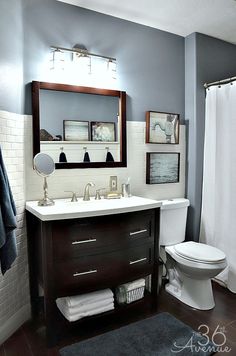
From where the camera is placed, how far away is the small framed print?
209 cm

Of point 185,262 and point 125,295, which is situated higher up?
point 185,262

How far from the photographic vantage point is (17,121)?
1.83 m

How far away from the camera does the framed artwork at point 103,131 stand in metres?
2.21

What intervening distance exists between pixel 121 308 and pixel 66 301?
0.41 metres

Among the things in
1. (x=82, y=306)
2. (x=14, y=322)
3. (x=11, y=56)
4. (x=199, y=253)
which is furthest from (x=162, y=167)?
(x=14, y=322)

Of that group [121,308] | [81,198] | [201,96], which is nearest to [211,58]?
[201,96]

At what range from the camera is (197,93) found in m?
2.55

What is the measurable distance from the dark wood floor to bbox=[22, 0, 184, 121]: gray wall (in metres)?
1.60

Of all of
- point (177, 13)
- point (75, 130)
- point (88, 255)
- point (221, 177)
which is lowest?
point (88, 255)

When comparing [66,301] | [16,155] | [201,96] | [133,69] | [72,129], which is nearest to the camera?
[66,301]

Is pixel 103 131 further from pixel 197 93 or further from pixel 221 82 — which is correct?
pixel 221 82

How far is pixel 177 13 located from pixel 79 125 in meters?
1.26

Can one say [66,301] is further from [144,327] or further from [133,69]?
[133,69]

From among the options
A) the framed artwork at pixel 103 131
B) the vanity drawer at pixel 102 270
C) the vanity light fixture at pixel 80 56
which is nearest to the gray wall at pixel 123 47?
the vanity light fixture at pixel 80 56
